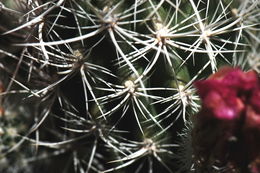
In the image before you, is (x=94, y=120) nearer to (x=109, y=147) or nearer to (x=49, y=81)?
(x=109, y=147)

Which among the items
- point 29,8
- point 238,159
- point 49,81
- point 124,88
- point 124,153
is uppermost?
point 29,8

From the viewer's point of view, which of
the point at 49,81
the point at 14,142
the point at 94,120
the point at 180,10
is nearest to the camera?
the point at 180,10

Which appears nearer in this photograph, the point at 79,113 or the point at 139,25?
the point at 139,25

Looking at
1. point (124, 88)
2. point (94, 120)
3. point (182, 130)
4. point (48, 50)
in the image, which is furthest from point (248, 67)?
point (48, 50)

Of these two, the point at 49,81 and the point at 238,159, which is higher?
the point at 49,81

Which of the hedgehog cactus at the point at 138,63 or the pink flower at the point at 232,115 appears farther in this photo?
the hedgehog cactus at the point at 138,63

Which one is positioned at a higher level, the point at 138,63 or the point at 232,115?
the point at 138,63

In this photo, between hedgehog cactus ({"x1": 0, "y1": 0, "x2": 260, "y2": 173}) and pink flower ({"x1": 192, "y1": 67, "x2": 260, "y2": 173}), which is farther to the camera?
hedgehog cactus ({"x1": 0, "y1": 0, "x2": 260, "y2": 173})

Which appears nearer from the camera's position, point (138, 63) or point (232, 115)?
point (232, 115)

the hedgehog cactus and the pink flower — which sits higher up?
the hedgehog cactus

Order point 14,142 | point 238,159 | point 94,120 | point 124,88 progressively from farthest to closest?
1. point 14,142
2. point 94,120
3. point 124,88
4. point 238,159

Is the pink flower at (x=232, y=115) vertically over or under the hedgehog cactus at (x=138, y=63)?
under
